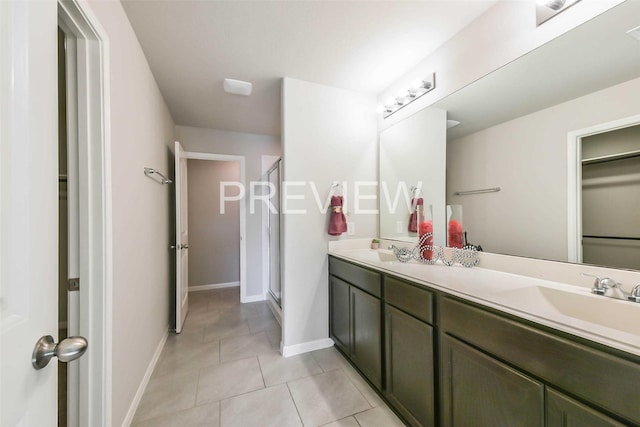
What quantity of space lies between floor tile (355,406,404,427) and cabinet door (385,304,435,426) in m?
0.08

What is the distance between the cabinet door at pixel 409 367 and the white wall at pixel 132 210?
152 centimetres

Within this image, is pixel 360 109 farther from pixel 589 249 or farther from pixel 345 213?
pixel 589 249

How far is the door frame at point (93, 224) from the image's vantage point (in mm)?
1134

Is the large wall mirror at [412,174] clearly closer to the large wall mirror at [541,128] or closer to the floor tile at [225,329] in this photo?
the large wall mirror at [541,128]

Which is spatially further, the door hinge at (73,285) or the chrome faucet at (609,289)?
the door hinge at (73,285)

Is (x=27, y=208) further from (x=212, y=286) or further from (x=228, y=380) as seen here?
(x=212, y=286)

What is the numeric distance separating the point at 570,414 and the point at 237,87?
9.26ft

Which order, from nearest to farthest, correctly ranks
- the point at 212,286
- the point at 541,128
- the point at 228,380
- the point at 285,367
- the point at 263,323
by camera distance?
the point at 541,128 → the point at 228,380 → the point at 285,367 → the point at 263,323 → the point at 212,286

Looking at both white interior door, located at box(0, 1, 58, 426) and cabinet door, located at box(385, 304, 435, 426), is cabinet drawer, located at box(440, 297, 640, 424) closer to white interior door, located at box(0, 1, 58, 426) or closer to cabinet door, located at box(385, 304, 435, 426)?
cabinet door, located at box(385, 304, 435, 426)

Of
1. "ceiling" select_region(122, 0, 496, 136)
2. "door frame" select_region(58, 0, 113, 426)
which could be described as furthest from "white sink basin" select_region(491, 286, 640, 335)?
"door frame" select_region(58, 0, 113, 426)

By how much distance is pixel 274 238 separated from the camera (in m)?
3.33

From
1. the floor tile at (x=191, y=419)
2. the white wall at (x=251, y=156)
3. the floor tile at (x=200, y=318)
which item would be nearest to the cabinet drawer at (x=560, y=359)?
the floor tile at (x=191, y=419)

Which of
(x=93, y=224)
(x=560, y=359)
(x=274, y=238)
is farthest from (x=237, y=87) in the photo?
(x=560, y=359)

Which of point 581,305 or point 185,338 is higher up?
point 581,305
